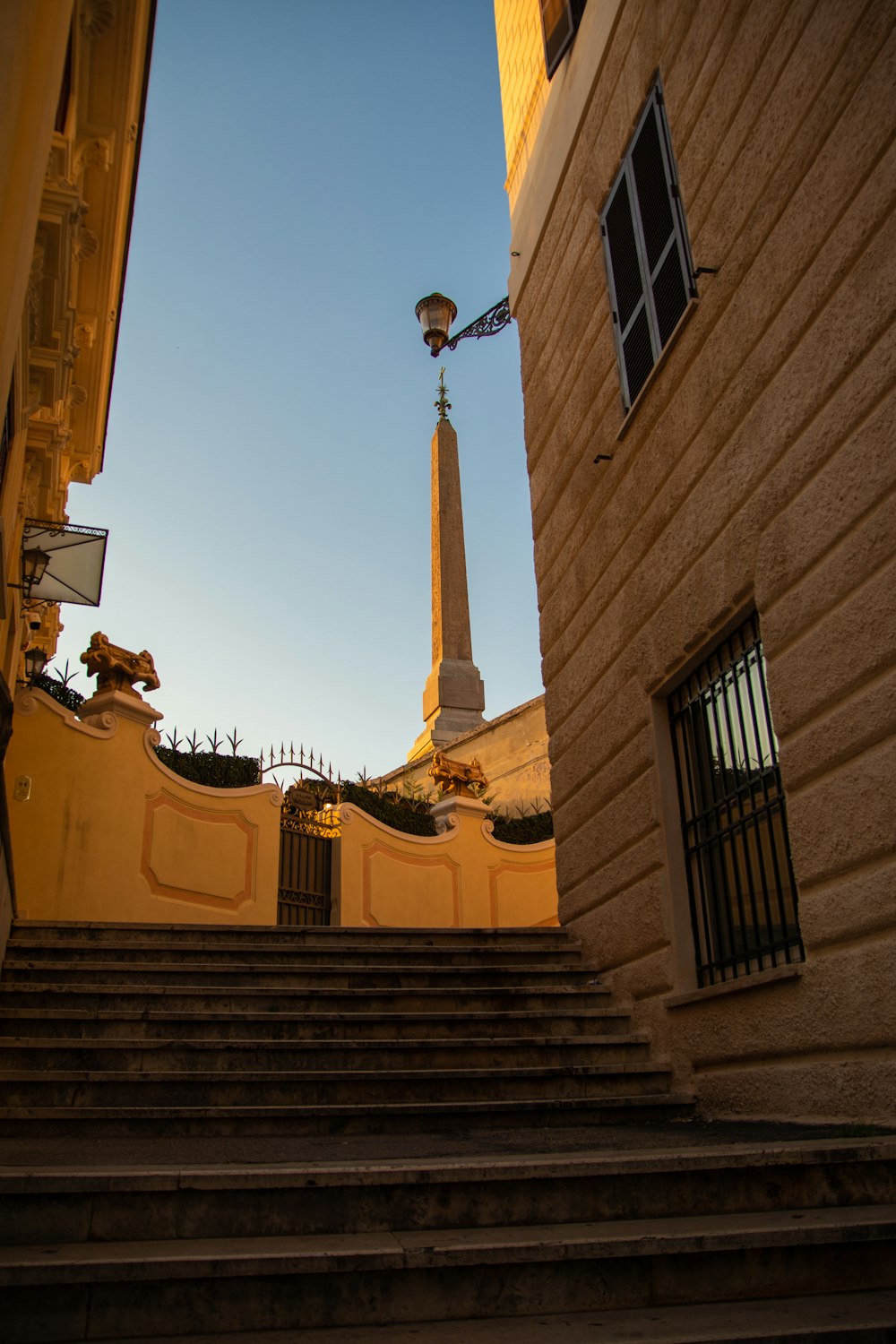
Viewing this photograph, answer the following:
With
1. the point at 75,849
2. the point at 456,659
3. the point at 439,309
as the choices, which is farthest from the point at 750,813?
the point at 439,309

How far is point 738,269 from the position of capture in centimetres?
572

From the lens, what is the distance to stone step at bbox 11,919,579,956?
22.8ft

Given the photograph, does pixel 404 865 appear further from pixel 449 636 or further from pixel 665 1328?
pixel 449 636

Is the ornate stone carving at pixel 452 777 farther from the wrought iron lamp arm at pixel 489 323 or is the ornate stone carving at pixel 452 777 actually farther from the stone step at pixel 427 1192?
the wrought iron lamp arm at pixel 489 323

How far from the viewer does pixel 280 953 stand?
6.86 meters

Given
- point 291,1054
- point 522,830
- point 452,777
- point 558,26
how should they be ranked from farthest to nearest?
point 522,830 → point 452,777 → point 558,26 → point 291,1054

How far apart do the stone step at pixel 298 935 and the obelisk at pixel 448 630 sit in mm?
16098

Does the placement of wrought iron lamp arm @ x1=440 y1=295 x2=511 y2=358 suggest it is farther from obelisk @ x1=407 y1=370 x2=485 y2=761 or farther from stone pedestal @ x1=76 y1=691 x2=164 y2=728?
stone pedestal @ x1=76 y1=691 x2=164 y2=728

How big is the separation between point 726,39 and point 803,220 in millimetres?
1734

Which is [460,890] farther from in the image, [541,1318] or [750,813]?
[541,1318]

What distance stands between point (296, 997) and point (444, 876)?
705 cm

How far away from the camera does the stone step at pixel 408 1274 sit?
2.51 metres

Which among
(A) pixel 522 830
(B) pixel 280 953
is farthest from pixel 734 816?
(A) pixel 522 830

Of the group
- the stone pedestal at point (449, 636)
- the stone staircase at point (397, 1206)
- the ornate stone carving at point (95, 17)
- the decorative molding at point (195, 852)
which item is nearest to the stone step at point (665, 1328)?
the stone staircase at point (397, 1206)
